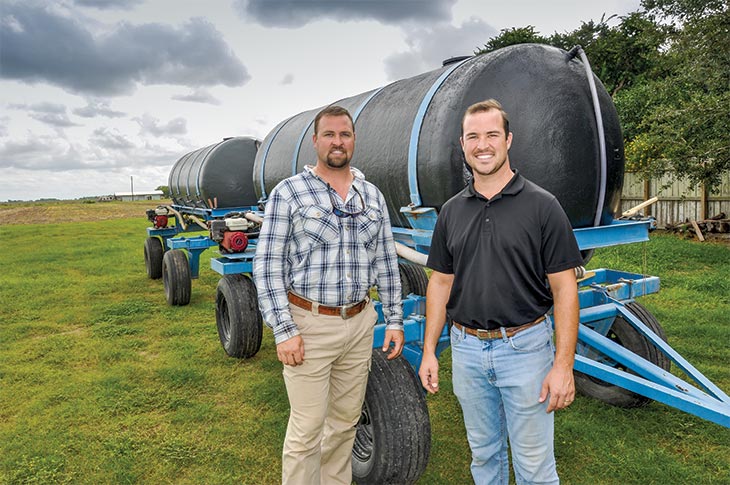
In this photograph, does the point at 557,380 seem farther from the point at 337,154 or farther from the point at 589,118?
the point at 589,118

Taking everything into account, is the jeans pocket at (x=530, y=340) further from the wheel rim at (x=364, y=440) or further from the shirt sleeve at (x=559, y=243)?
the wheel rim at (x=364, y=440)

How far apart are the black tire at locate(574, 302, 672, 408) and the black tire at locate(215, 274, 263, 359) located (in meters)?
3.50

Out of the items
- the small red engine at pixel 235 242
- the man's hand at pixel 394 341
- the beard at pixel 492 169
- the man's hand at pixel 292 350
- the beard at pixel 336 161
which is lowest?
the man's hand at pixel 394 341

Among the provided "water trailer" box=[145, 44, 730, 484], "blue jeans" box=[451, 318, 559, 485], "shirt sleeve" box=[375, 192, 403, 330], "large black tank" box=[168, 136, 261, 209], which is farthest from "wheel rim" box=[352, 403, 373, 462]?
"large black tank" box=[168, 136, 261, 209]

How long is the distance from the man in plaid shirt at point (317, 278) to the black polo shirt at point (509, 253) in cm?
70

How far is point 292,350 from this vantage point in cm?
279

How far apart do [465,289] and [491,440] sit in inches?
30.7

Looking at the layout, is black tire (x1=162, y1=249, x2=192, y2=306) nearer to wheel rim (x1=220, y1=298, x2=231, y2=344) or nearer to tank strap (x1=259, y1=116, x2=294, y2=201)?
tank strap (x1=259, y1=116, x2=294, y2=201)

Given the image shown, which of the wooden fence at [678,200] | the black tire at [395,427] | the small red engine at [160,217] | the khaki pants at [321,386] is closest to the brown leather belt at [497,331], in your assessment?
the khaki pants at [321,386]

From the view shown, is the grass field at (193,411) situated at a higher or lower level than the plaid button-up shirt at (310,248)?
lower

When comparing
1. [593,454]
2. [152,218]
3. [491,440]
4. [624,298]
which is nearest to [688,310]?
[624,298]

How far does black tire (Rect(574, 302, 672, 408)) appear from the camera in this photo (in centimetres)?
430

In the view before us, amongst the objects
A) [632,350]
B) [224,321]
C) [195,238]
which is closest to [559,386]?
[632,350]

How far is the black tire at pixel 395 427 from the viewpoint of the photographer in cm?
327
